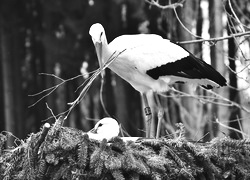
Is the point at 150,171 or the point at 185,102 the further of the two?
the point at 185,102

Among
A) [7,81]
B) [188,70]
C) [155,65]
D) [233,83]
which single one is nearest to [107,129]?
[155,65]

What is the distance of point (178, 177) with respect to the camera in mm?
6012

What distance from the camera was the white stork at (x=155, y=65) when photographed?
328 inches

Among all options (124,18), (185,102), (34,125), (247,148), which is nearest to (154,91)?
(247,148)

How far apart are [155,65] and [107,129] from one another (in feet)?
6.82

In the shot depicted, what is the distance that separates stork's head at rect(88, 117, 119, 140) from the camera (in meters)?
6.41

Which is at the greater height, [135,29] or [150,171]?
[135,29]

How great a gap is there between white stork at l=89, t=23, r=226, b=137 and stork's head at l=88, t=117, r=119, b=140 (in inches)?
57.6

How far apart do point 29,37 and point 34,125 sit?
10.6 feet

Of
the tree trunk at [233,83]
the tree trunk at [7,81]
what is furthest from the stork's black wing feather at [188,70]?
the tree trunk at [7,81]

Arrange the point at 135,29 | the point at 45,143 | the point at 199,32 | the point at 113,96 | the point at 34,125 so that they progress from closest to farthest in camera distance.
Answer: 1. the point at 45,143
2. the point at 199,32
3. the point at 135,29
4. the point at 113,96
5. the point at 34,125

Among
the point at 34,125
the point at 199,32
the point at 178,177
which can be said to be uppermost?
the point at 199,32

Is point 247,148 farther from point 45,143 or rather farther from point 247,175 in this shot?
point 45,143

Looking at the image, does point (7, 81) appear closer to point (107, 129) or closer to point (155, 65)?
point (155, 65)
